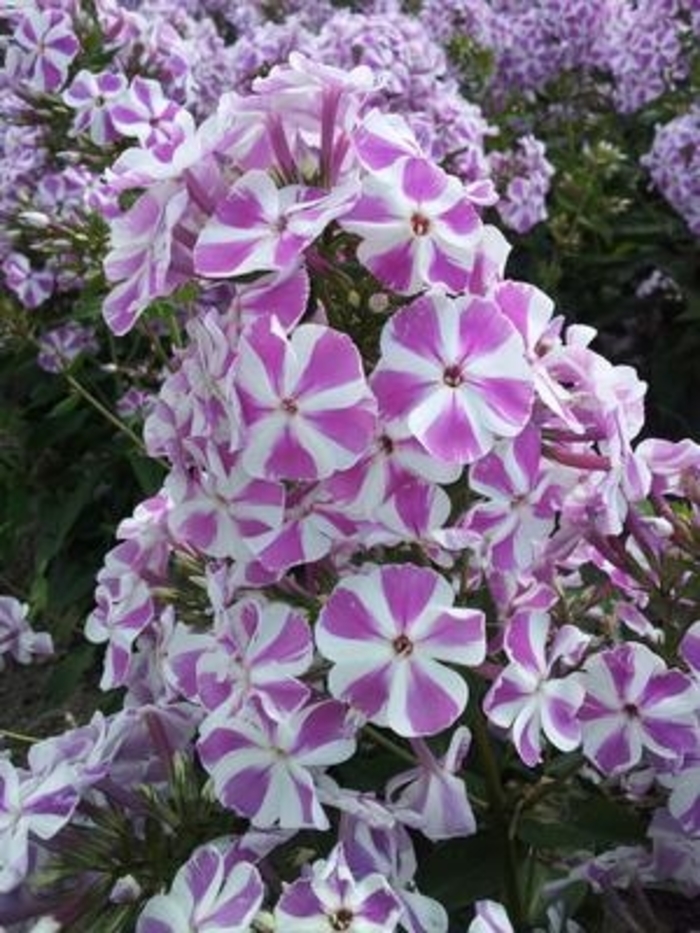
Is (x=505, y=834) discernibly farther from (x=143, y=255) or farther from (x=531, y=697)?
(x=143, y=255)

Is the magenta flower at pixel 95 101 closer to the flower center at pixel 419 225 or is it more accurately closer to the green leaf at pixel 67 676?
the green leaf at pixel 67 676

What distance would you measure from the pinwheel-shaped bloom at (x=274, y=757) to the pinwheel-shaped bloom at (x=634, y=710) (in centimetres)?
18

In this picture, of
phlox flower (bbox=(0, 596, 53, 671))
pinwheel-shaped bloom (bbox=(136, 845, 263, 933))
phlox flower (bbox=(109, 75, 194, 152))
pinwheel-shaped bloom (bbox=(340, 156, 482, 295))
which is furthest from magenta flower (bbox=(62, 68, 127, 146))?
pinwheel-shaped bloom (bbox=(136, 845, 263, 933))

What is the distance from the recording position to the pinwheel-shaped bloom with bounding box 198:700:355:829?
111cm

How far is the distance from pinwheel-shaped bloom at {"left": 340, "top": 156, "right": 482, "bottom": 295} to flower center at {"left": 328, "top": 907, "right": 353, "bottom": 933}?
1.24ft

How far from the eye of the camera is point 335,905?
1018 millimetres

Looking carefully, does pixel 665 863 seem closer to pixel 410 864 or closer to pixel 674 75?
pixel 410 864

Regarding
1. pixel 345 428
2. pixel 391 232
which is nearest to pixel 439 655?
pixel 345 428

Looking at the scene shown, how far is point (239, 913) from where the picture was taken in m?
1.04

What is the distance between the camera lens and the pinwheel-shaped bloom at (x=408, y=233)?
1.04 m

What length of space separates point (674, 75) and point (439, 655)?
224 cm

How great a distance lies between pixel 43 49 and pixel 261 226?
1.29 m

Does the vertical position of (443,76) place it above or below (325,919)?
below

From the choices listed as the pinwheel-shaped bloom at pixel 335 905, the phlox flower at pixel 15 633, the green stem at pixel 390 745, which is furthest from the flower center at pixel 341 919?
the phlox flower at pixel 15 633
